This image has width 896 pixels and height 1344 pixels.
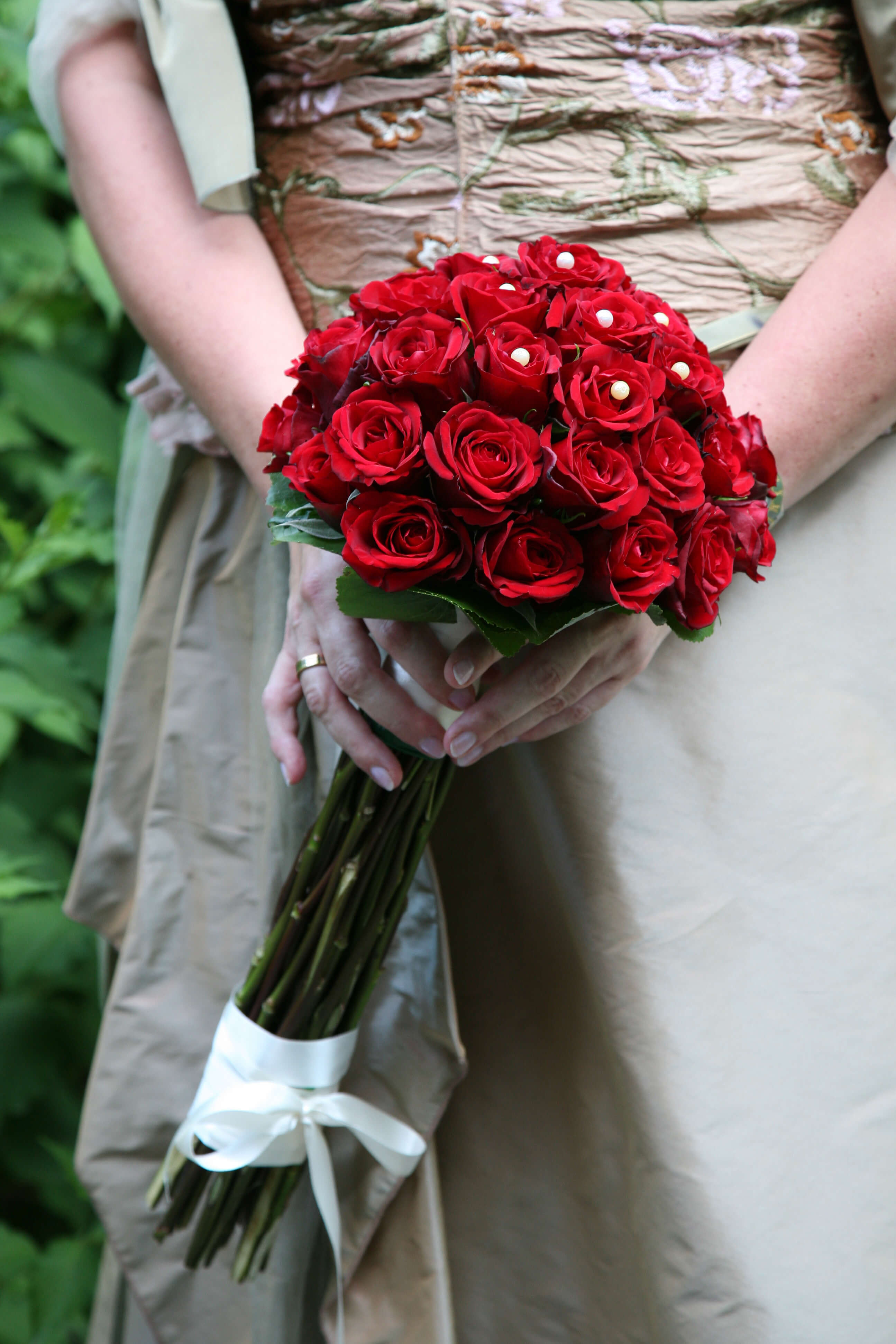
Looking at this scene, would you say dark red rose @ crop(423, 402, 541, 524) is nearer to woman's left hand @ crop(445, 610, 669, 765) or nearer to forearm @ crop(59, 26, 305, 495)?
woman's left hand @ crop(445, 610, 669, 765)

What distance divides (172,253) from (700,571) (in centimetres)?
55

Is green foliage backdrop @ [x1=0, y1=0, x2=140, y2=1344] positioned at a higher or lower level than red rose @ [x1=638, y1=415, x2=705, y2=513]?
lower

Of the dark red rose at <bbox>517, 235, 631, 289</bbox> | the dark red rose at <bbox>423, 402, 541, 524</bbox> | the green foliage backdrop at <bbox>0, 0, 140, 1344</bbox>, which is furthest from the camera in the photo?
the green foliage backdrop at <bbox>0, 0, 140, 1344</bbox>

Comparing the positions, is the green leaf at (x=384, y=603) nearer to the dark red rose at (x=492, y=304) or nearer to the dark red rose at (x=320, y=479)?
the dark red rose at (x=320, y=479)

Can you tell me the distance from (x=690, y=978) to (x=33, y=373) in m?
1.34

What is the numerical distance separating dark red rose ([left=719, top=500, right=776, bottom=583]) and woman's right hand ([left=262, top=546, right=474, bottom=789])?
0.62 ft

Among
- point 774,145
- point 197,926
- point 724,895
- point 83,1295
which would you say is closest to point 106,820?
point 197,926

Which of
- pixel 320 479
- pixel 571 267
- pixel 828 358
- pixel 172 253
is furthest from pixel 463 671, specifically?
pixel 172 253

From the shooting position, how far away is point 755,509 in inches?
23.2

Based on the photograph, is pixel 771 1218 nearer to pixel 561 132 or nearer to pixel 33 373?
Answer: pixel 561 132

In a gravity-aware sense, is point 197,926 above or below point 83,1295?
above

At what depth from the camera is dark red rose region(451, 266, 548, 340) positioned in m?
0.55

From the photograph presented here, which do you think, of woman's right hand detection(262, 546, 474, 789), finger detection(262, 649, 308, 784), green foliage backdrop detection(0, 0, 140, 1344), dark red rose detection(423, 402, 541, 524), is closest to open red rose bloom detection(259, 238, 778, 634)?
dark red rose detection(423, 402, 541, 524)

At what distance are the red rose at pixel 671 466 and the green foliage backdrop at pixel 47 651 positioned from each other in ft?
3.05
